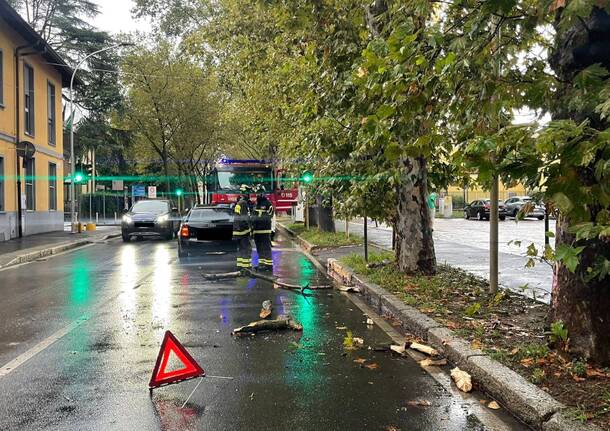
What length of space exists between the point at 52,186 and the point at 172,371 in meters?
23.8

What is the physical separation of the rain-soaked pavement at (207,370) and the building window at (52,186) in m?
17.7

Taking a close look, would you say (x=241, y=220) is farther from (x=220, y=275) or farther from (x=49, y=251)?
(x=49, y=251)

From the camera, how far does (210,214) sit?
14.3 meters

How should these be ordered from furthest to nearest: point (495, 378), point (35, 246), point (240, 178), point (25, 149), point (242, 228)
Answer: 1. point (240, 178)
2. point (25, 149)
3. point (35, 246)
4. point (242, 228)
5. point (495, 378)

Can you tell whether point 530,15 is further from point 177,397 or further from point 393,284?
point 393,284

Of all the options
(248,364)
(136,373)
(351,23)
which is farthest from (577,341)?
(351,23)

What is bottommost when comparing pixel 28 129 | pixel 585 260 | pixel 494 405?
pixel 494 405

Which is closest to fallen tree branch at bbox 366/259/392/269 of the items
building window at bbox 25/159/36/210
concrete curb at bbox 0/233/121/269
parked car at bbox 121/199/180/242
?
concrete curb at bbox 0/233/121/269

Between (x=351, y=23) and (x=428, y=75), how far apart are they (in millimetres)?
5917

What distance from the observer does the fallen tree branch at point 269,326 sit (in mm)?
6676

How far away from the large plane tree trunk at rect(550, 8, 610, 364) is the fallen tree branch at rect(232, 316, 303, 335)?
9.99 feet

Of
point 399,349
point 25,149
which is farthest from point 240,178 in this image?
point 399,349

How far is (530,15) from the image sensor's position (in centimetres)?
448

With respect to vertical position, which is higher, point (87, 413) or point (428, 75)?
point (428, 75)
